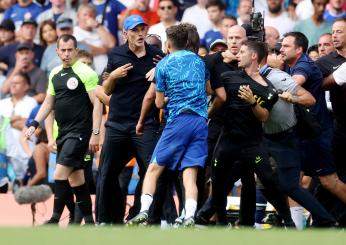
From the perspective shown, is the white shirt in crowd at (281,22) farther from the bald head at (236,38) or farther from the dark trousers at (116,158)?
the dark trousers at (116,158)

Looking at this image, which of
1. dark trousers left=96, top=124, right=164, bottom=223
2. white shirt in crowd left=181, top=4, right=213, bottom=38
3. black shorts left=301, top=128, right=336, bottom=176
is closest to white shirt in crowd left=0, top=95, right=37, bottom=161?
white shirt in crowd left=181, top=4, right=213, bottom=38

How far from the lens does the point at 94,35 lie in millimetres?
21812

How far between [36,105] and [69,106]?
582 cm

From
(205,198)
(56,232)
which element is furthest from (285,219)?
(56,232)

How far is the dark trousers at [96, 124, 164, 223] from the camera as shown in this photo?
15.0 m

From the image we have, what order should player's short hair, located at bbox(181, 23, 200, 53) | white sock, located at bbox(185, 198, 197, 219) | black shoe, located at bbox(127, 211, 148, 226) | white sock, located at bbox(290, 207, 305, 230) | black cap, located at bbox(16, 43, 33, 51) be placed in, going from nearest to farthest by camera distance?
black shoe, located at bbox(127, 211, 148, 226) → white sock, located at bbox(185, 198, 197, 219) → player's short hair, located at bbox(181, 23, 200, 53) → white sock, located at bbox(290, 207, 305, 230) → black cap, located at bbox(16, 43, 33, 51)

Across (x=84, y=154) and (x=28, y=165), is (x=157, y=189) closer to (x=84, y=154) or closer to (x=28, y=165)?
(x=84, y=154)

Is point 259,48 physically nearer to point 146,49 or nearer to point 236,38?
point 236,38

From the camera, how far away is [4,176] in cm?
2050

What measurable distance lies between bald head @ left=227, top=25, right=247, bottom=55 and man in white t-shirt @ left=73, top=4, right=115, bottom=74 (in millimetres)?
6725

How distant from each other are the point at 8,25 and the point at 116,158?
8.18 m

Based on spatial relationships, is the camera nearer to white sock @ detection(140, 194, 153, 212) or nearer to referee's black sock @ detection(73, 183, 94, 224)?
white sock @ detection(140, 194, 153, 212)

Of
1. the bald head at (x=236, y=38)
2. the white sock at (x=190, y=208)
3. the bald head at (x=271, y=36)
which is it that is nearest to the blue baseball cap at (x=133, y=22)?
the bald head at (x=236, y=38)

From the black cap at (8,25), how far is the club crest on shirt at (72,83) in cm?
721
